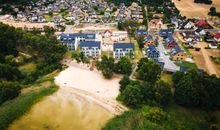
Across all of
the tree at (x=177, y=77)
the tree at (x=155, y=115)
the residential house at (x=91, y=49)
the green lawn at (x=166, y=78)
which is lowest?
the tree at (x=155, y=115)

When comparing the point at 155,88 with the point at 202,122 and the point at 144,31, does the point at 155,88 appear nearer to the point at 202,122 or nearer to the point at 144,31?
the point at 202,122

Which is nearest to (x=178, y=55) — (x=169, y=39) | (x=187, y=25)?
(x=169, y=39)

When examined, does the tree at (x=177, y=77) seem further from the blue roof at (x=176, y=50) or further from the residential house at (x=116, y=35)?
the residential house at (x=116, y=35)

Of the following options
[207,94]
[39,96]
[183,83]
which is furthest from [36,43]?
[207,94]

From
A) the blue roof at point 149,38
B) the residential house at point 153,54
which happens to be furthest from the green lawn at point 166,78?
the blue roof at point 149,38

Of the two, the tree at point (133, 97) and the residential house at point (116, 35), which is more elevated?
the residential house at point (116, 35)
